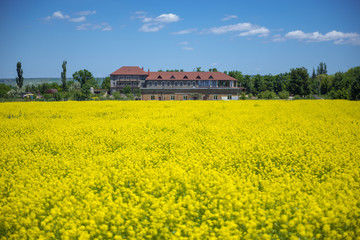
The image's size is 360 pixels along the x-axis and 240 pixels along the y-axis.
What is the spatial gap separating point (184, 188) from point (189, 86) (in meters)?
65.4

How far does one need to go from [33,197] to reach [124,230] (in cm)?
249

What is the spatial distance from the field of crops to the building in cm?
5357

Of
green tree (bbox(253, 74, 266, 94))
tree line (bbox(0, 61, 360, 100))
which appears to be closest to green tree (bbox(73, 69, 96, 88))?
tree line (bbox(0, 61, 360, 100))

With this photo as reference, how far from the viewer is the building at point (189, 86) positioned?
65.4m

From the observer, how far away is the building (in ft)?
215

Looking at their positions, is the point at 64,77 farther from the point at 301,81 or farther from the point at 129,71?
the point at 301,81

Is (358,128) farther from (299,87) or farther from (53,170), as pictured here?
(299,87)

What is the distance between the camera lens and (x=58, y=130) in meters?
14.0

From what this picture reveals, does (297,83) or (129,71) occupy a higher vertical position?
(129,71)

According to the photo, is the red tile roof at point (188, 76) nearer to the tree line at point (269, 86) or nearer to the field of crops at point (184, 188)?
the tree line at point (269, 86)

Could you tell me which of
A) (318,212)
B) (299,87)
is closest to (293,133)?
(318,212)

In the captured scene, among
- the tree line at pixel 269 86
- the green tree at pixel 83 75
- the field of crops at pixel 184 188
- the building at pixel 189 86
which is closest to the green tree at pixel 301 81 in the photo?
the tree line at pixel 269 86

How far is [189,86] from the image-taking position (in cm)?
7088

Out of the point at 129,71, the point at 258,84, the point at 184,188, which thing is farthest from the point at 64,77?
the point at 184,188
